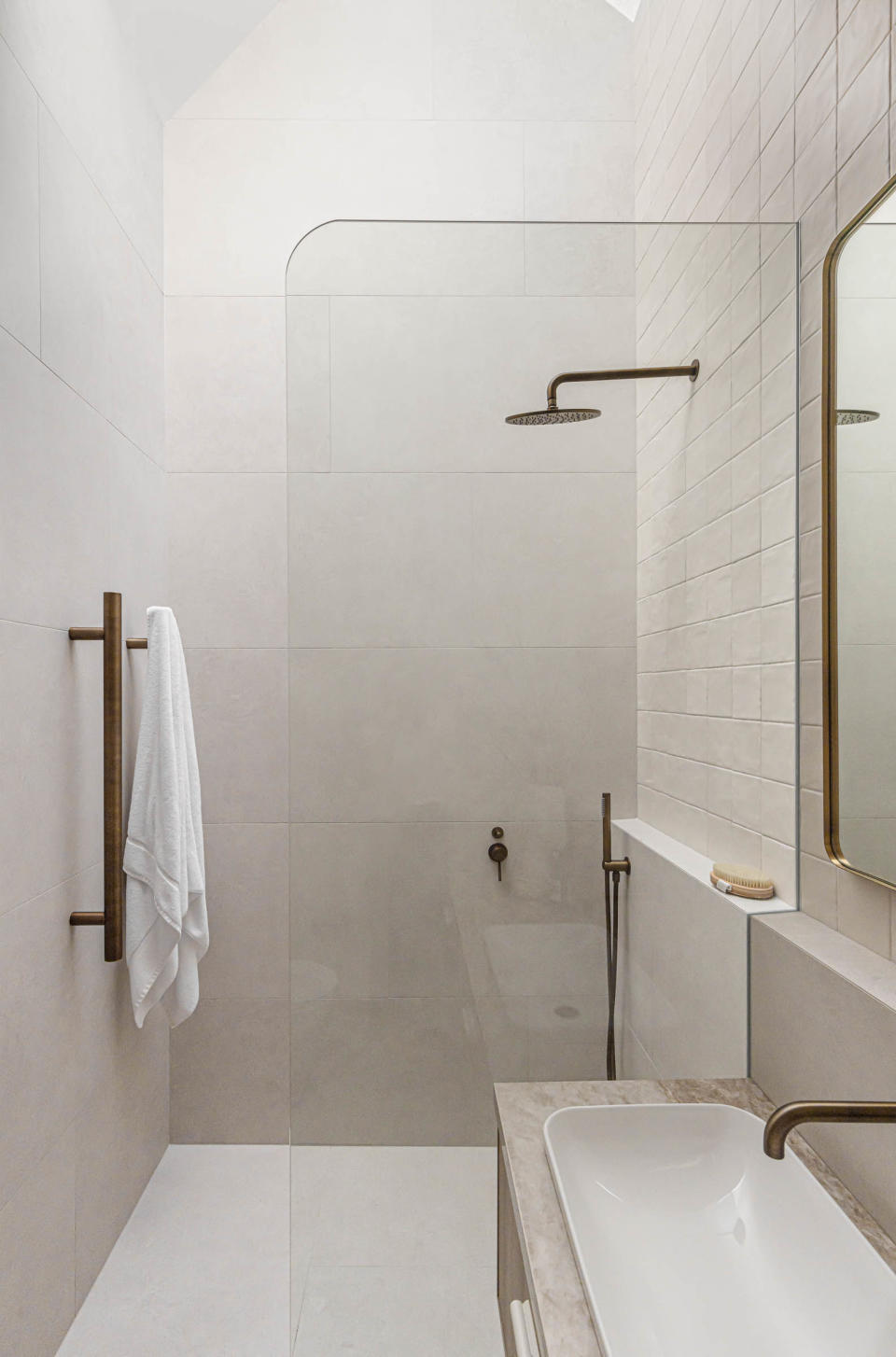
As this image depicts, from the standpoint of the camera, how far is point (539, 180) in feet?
7.98

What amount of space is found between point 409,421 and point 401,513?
0.15 meters

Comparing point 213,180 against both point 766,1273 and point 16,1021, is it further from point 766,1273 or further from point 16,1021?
point 766,1273

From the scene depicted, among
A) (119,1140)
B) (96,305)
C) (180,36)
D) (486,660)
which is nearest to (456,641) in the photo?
(486,660)

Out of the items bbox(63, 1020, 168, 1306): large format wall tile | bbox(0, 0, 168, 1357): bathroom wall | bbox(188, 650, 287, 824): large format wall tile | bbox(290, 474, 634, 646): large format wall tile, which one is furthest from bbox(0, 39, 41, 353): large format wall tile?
bbox(63, 1020, 168, 1306): large format wall tile

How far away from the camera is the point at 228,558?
2.39 m

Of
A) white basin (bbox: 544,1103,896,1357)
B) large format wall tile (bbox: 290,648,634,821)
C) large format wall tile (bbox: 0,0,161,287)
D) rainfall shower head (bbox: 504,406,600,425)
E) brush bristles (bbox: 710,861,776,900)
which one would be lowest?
white basin (bbox: 544,1103,896,1357)

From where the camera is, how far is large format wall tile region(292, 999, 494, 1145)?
149cm

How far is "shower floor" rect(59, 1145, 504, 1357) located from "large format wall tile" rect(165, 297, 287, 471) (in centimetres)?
168

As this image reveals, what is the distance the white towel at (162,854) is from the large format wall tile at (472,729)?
554 millimetres

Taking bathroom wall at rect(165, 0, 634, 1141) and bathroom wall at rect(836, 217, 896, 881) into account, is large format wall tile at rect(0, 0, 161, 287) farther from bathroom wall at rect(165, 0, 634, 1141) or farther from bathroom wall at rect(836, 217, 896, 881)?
bathroom wall at rect(836, 217, 896, 881)

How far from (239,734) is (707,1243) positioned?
5.37 feet

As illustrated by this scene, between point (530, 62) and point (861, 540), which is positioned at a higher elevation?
point (530, 62)

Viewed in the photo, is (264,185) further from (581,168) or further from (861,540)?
(861,540)

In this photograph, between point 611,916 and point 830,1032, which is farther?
point 611,916
